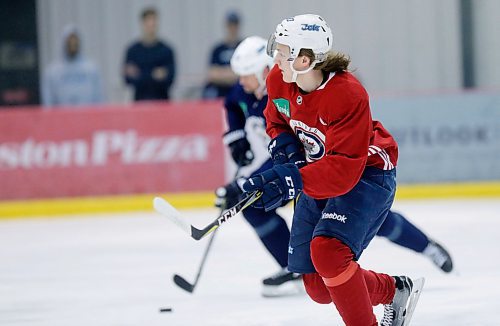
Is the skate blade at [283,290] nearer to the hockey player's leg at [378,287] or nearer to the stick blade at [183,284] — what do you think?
the stick blade at [183,284]

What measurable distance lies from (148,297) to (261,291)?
48cm

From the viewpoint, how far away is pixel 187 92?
10680 millimetres

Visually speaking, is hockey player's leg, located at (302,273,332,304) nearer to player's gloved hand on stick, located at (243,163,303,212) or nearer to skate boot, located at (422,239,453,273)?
player's gloved hand on stick, located at (243,163,303,212)

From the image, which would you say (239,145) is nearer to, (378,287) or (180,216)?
(378,287)

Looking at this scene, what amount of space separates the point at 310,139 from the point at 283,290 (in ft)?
4.70

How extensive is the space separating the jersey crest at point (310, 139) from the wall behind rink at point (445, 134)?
4491 mm

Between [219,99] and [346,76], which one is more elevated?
[346,76]

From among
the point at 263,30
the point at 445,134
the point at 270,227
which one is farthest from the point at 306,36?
the point at 263,30

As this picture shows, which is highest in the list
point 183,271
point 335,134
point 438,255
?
point 335,134

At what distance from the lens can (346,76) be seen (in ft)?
10.9

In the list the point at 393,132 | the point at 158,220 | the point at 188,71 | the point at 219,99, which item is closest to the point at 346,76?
the point at 158,220

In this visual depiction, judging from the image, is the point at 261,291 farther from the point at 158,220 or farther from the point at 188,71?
the point at 188,71

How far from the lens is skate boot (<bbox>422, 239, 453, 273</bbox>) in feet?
15.0

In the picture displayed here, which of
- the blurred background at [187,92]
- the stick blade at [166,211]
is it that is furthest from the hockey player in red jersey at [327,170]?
the blurred background at [187,92]
